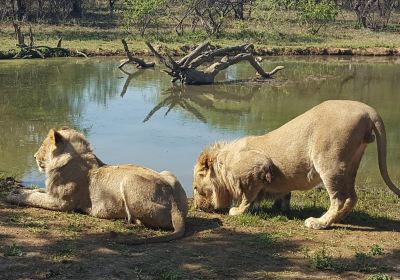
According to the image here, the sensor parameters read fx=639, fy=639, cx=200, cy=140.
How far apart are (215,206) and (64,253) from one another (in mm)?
2989

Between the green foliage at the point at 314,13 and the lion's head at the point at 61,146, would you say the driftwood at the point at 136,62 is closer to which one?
the green foliage at the point at 314,13

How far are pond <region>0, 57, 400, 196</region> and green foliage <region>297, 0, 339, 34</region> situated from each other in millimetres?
11958

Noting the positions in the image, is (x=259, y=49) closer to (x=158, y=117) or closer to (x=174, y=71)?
(x=174, y=71)

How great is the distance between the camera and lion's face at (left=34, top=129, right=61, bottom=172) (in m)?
7.82

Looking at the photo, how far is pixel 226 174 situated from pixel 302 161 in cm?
109

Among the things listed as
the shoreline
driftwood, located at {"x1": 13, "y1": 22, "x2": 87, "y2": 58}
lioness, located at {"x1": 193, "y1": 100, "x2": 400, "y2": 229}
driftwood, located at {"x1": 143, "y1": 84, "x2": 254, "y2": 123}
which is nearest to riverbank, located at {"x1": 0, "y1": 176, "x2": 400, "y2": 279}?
lioness, located at {"x1": 193, "y1": 100, "x2": 400, "y2": 229}

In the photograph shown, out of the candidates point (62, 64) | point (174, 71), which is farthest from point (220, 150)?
point (62, 64)

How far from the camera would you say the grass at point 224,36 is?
3728 centimetres

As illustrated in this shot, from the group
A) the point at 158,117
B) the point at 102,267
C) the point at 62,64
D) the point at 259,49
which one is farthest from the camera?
the point at 259,49

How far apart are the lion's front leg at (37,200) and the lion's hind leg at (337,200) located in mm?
3011

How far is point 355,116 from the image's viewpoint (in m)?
7.45

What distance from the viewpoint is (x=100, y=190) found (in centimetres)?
759

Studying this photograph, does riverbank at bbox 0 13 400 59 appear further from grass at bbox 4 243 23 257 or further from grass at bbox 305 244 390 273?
grass at bbox 305 244 390 273

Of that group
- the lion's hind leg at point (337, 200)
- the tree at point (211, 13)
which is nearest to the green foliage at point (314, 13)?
the tree at point (211, 13)
